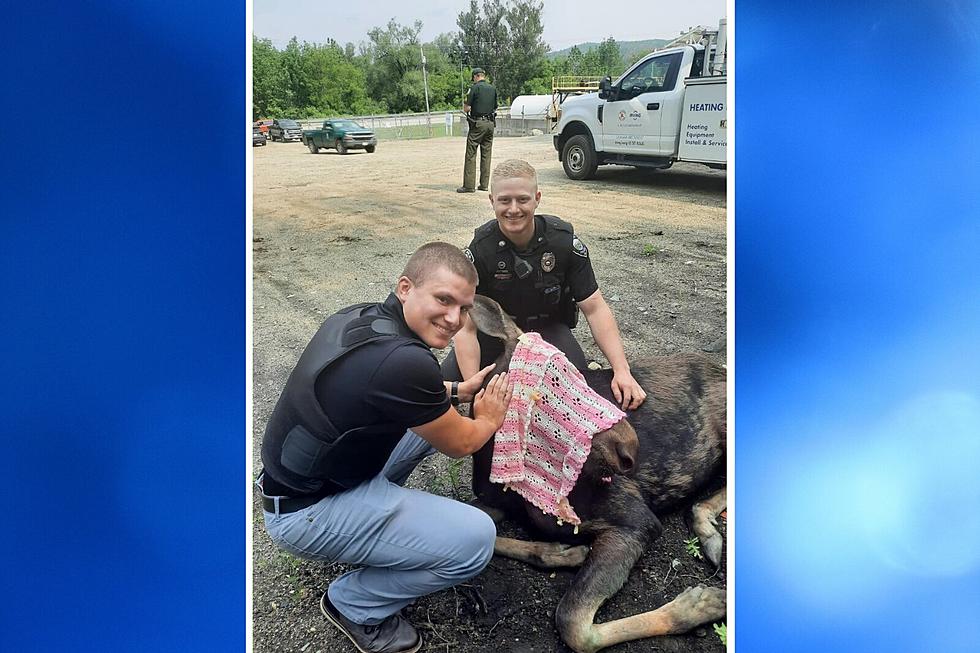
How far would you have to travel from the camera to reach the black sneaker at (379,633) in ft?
8.35

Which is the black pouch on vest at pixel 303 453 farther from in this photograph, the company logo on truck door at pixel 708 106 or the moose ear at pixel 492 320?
the company logo on truck door at pixel 708 106

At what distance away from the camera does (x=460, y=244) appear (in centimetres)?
259

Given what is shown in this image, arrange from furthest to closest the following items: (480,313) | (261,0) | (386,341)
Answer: (261,0), (480,313), (386,341)

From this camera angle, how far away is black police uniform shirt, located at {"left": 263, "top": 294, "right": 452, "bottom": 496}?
7.44 feet

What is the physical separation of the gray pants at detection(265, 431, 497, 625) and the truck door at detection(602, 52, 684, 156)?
1389 millimetres

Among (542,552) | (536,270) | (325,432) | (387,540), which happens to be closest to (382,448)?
(325,432)

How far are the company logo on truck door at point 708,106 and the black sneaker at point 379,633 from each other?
6.69ft

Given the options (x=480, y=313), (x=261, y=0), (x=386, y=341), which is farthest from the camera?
(x=261, y=0)

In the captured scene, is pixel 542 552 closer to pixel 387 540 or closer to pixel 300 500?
pixel 387 540

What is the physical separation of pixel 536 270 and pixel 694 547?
1.09 meters
